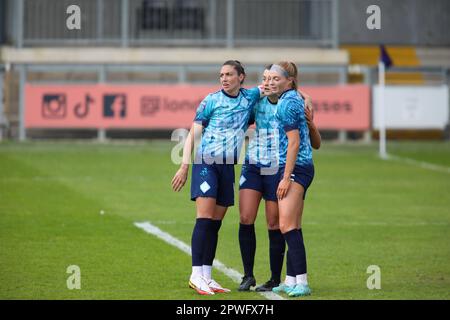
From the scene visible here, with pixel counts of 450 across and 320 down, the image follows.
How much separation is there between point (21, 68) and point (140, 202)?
17376mm

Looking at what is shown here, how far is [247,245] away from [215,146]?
0.99 m

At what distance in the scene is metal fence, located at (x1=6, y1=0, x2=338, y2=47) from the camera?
124 ft

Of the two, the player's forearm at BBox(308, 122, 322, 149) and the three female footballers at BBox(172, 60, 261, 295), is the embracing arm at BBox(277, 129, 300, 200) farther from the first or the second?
the three female footballers at BBox(172, 60, 261, 295)

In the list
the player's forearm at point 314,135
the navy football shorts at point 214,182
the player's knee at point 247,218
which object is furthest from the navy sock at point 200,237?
the player's forearm at point 314,135

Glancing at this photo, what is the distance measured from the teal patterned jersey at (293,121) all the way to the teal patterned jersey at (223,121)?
1.29 ft

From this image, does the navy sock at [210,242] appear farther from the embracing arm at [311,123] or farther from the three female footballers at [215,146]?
the embracing arm at [311,123]

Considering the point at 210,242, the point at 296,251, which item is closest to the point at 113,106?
the point at 210,242

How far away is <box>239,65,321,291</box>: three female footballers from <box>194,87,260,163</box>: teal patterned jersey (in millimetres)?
145

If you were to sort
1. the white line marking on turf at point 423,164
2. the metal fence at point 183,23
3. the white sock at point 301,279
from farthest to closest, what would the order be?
the metal fence at point 183,23 < the white line marking on turf at point 423,164 < the white sock at point 301,279

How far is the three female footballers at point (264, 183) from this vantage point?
37.0 feet

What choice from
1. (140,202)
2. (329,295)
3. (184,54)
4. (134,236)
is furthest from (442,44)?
(329,295)

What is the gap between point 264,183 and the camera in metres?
11.4

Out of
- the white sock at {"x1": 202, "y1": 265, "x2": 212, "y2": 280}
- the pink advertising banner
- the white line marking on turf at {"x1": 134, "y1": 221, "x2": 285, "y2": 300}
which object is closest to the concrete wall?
the pink advertising banner

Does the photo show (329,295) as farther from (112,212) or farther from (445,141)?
(445,141)
